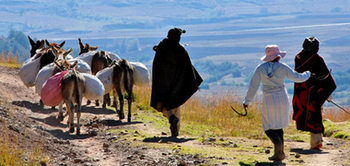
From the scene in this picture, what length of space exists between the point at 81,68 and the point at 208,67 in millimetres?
137627

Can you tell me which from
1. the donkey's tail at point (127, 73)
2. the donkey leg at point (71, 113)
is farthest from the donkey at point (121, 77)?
the donkey leg at point (71, 113)

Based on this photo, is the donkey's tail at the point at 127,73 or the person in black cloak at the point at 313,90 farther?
the donkey's tail at the point at 127,73

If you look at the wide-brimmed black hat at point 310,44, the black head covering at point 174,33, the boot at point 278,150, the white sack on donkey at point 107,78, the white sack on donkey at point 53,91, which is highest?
the black head covering at point 174,33

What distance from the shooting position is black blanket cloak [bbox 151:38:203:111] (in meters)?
9.24

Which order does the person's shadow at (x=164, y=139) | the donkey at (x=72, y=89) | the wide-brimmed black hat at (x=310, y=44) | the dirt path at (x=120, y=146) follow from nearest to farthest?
the dirt path at (x=120, y=146), the wide-brimmed black hat at (x=310, y=44), the person's shadow at (x=164, y=139), the donkey at (x=72, y=89)

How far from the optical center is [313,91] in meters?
8.70

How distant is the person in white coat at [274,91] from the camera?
280 inches

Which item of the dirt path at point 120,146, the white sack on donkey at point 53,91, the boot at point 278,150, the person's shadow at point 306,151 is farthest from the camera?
the white sack on donkey at point 53,91

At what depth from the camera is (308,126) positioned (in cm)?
865

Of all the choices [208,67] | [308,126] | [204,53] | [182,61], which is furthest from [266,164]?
[204,53]

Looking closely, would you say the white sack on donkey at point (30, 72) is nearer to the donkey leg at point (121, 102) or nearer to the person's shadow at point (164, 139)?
the donkey leg at point (121, 102)

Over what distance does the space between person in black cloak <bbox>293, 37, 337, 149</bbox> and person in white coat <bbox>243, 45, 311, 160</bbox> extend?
1414 millimetres

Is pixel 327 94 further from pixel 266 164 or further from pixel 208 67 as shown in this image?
pixel 208 67

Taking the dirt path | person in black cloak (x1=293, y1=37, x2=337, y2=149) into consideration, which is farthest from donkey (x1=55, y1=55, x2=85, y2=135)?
person in black cloak (x1=293, y1=37, x2=337, y2=149)
